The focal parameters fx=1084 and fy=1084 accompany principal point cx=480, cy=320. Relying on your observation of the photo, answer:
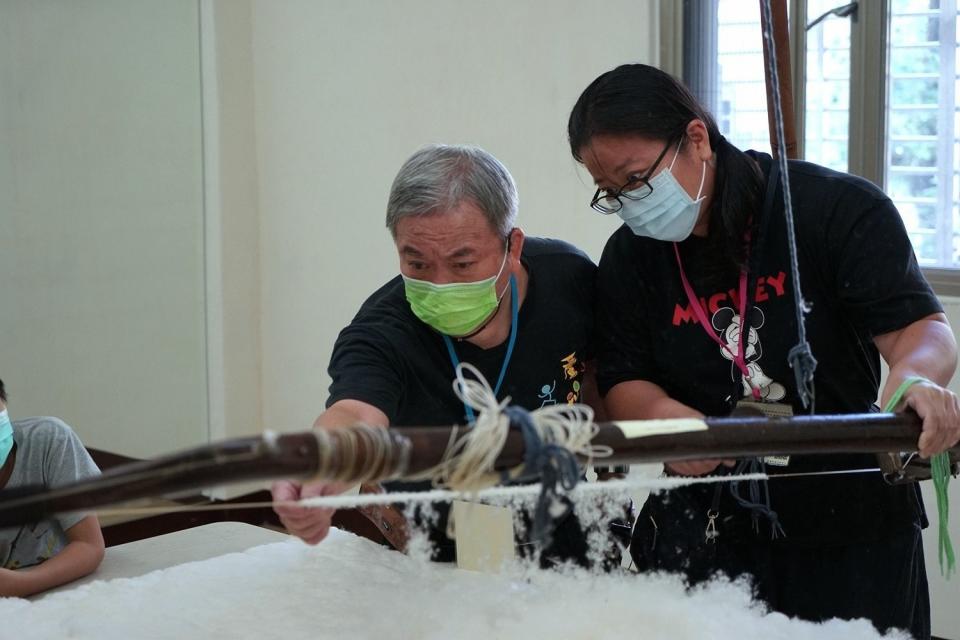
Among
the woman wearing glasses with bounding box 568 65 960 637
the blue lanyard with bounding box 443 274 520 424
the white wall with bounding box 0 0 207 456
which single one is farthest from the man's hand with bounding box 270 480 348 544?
the white wall with bounding box 0 0 207 456

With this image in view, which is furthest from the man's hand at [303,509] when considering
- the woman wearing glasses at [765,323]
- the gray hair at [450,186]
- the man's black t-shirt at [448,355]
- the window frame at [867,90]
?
the window frame at [867,90]

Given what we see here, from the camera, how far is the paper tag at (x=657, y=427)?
1.24 m

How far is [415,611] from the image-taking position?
1502 mm

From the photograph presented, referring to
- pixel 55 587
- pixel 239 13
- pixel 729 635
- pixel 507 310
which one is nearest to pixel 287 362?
pixel 239 13

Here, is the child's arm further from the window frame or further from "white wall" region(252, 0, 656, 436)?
the window frame

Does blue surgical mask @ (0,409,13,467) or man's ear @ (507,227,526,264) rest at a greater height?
man's ear @ (507,227,526,264)

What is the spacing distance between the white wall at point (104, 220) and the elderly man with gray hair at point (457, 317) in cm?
241

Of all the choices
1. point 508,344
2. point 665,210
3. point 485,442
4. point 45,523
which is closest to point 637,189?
point 665,210

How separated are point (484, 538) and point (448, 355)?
0.29 meters

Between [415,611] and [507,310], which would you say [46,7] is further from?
[415,611]

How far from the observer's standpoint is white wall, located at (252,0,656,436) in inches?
144

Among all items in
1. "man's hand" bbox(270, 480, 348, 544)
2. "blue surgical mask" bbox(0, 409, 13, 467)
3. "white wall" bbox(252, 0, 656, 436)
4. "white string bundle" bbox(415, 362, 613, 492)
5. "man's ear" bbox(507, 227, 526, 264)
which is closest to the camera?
"white string bundle" bbox(415, 362, 613, 492)

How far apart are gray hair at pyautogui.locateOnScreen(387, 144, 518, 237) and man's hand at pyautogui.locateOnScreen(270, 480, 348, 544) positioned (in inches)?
17.1

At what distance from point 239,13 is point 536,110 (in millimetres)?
1450
